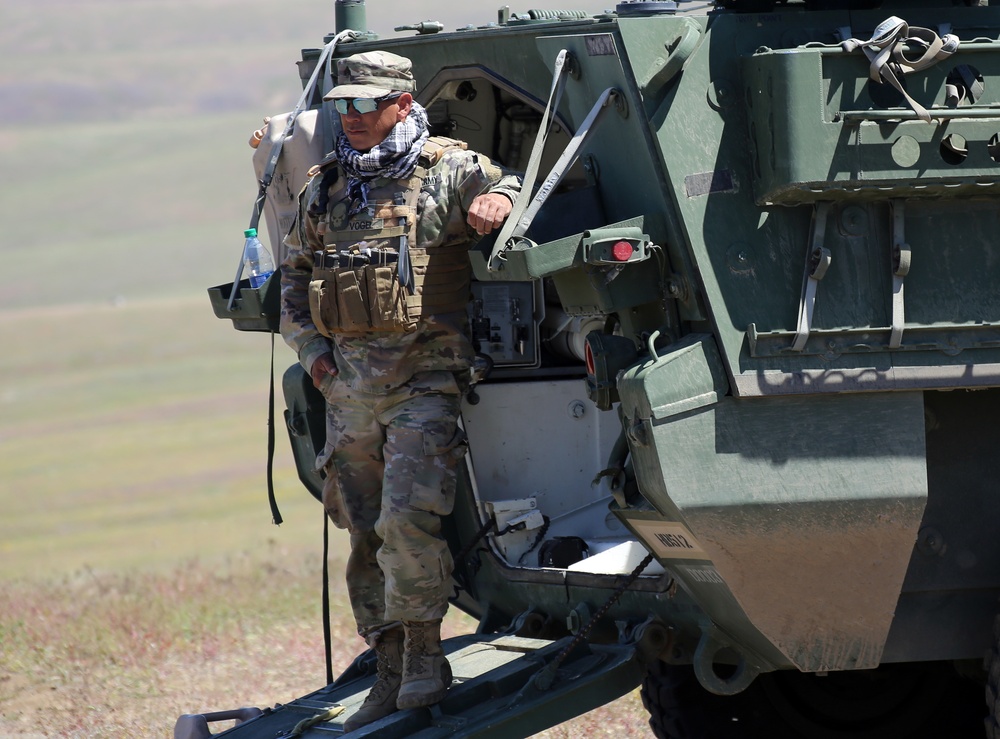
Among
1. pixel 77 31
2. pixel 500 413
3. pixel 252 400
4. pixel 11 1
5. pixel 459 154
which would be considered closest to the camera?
pixel 459 154

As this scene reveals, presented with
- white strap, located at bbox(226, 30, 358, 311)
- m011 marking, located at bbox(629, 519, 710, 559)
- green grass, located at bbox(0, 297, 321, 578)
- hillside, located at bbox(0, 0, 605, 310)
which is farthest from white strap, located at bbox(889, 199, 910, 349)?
hillside, located at bbox(0, 0, 605, 310)

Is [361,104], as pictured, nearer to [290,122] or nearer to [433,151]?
[433,151]

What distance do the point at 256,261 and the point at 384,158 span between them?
101 centimetres

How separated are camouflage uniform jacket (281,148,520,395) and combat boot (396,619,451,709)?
0.77 m

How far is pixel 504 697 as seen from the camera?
5375 millimetres

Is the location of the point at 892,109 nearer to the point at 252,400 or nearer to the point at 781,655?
the point at 781,655

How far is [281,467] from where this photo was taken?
22.6 meters

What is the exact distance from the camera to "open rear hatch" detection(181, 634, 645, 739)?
5203mm

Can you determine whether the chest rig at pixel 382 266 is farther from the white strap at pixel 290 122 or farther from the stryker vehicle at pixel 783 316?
the white strap at pixel 290 122

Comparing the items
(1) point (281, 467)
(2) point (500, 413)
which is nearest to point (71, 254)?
(1) point (281, 467)

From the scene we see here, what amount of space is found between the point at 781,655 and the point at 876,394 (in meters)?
0.83

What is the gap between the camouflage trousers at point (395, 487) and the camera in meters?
5.41

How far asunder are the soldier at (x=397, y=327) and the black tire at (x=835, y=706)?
38.8 inches

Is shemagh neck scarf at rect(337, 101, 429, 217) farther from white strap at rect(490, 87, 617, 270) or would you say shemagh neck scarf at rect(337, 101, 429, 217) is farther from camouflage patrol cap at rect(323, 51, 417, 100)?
white strap at rect(490, 87, 617, 270)
